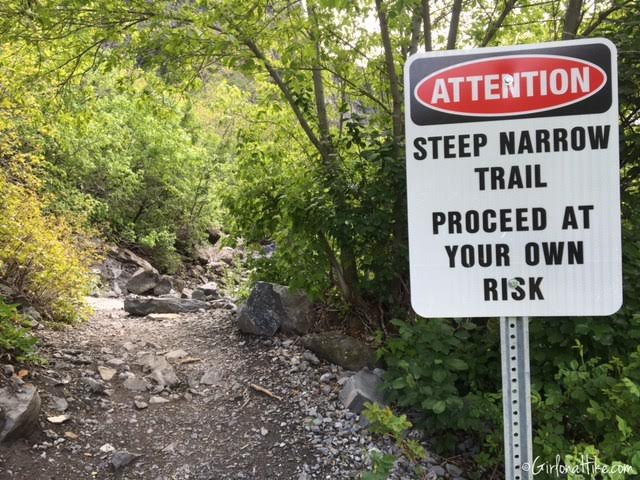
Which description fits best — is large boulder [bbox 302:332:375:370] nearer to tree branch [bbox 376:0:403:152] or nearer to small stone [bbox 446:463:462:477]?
small stone [bbox 446:463:462:477]

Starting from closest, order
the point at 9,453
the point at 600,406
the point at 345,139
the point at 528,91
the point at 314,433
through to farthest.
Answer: the point at 528,91
the point at 600,406
the point at 9,453
the point at 314,433
the point at 345,139

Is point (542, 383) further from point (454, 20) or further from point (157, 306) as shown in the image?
point (157, 306)

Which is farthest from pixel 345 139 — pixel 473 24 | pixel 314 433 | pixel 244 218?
pixel 314 433

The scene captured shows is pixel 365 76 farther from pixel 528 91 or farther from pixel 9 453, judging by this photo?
pixel 9 453

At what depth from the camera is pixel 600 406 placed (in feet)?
9.16

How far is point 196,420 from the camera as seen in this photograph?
4160mm

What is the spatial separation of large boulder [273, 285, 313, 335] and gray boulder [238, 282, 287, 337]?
43 millimetres

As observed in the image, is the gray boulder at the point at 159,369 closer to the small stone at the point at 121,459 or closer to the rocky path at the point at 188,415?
the rocky path at the point at 188,415

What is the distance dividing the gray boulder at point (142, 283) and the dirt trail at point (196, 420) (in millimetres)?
7154

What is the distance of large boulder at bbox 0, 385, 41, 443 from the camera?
3.47 meters

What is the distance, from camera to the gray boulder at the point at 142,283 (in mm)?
12570

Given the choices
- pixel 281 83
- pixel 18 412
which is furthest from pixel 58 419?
pixel 281 83

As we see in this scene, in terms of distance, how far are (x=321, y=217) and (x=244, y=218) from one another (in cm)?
109

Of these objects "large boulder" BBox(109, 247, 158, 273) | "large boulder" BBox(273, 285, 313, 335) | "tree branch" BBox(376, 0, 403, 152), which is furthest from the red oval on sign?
"large boulder" BBox(109, 247, 158, 273)
